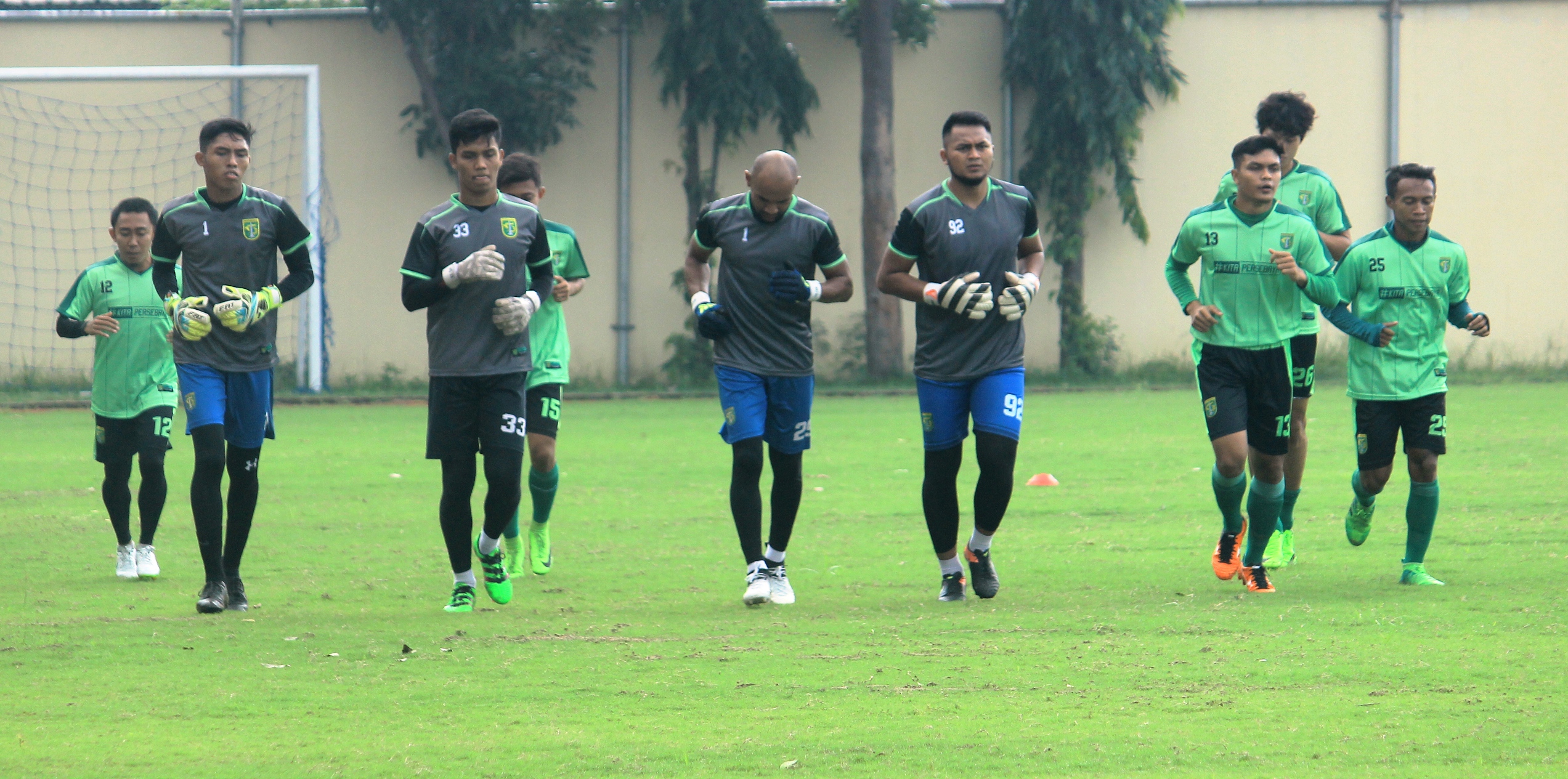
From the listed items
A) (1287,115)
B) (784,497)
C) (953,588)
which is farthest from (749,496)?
(1287,115)

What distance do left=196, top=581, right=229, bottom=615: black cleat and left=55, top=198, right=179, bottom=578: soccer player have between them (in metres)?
1.17

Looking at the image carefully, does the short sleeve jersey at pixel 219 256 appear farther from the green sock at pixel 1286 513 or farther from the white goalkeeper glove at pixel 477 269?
the green sock at pixel 1286 513

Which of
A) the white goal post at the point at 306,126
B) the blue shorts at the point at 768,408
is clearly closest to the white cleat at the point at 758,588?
the blue shorts at the point at 768,408

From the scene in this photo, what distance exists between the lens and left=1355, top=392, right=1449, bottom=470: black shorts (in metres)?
7.47

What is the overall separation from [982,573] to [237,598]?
335 cm

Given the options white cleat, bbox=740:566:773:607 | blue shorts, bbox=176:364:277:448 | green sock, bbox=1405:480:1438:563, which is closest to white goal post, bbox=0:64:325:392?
blue shorts, bbox=176:364:277:448

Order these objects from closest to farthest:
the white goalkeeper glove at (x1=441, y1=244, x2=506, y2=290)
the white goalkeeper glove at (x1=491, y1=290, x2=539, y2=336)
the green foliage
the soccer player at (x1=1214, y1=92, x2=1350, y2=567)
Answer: the white goalkeeper glove at (x1=441, y1=244, x2=506, y2=290)
the white goalkeeper glove at (x1=491, y1=290, x2=539, y2=336)
the soccer player at (x1=1214, y1=92, x2=1350, y2=567)
the green foliage

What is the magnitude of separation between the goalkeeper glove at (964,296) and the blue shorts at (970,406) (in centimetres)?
34

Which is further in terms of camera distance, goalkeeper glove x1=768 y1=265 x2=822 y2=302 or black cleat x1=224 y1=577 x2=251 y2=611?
goalkeeper glove x1=768 y1=265 x2=822 y2=302

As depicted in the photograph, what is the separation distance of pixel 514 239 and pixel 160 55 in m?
18.8

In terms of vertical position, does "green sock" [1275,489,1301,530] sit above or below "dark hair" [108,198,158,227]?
below

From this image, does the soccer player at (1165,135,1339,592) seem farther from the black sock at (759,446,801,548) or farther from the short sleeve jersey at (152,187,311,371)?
the short sleeve jersey at (152,187,311,371)

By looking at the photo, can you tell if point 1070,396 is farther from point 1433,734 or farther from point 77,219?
point 1433,734

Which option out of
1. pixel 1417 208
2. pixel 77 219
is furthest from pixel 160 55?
pixel 1417 208
